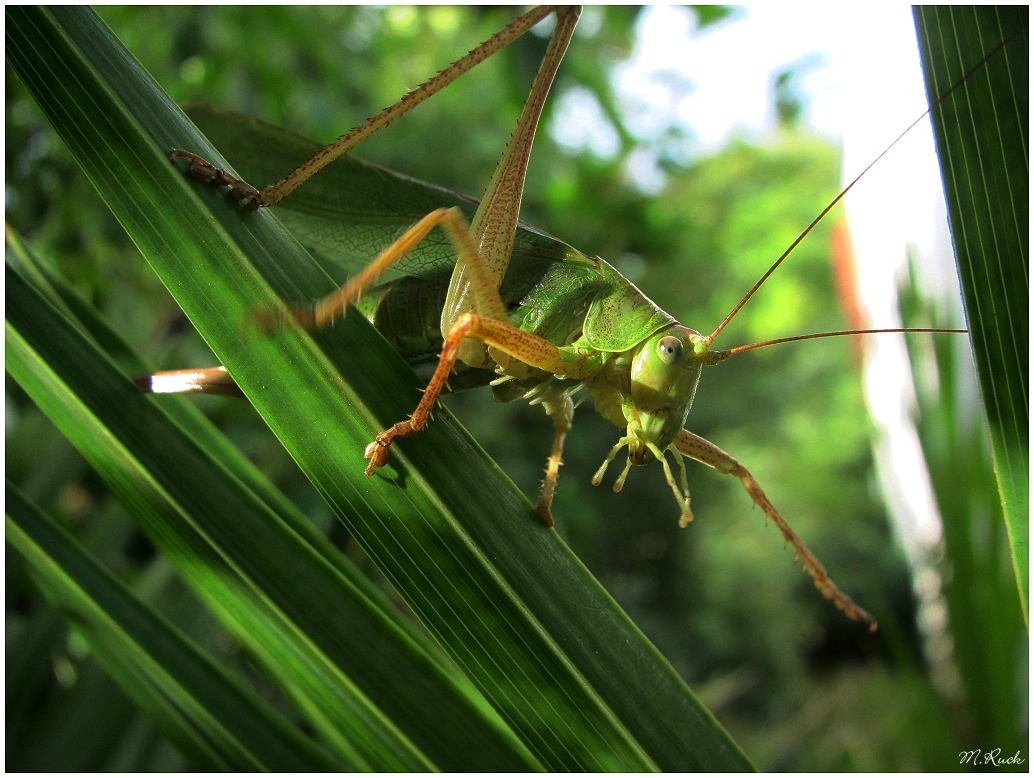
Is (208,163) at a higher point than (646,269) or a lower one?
higher

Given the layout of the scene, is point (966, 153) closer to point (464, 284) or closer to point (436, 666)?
point (464, 284)

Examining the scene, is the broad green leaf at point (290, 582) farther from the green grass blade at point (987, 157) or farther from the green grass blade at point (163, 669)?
the green grass blade at point (987, 157)

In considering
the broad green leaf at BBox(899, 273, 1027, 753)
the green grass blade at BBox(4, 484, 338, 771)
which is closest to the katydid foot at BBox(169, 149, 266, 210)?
the green grass blade at BBox(4, 484, 338, 771)

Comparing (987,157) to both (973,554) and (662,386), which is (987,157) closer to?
(662,386)

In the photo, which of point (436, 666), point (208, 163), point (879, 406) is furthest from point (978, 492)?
point (208, 163)

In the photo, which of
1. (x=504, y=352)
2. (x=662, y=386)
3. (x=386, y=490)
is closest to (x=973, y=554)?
(x=662, y=386)
